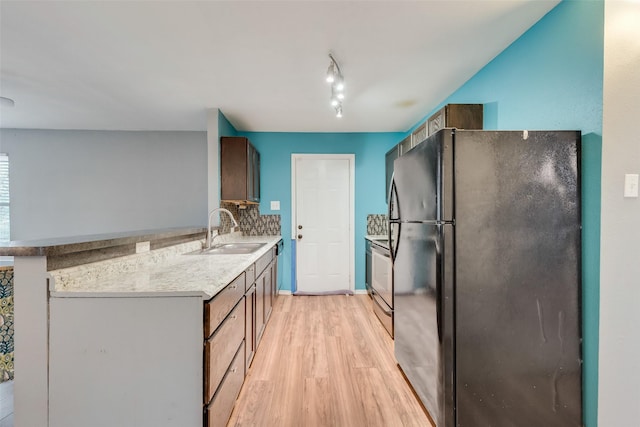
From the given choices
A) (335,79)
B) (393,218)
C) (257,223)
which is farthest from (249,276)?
(257,223)

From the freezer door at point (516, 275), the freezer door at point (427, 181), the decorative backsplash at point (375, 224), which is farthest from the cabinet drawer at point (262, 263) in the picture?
the decorative backsplash at point (375, 224)

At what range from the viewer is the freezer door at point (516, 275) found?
1366mm

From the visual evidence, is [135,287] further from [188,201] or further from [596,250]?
[188,201]

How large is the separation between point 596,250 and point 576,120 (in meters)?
0.68

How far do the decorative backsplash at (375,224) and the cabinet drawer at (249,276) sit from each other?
2269 mm

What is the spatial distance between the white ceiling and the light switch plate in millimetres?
1075

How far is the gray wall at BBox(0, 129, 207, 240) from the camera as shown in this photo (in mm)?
3938

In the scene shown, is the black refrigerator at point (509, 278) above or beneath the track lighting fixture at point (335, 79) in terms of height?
beneath

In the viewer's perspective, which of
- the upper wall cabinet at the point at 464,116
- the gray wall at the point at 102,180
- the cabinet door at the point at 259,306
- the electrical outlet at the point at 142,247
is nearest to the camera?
the electrical outlet at the point at 142,247

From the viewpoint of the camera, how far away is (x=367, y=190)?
403cm

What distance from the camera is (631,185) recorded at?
1.24 metres

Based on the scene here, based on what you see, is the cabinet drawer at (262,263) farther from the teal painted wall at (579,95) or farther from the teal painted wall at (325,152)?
the teal painted wall at (579,95)

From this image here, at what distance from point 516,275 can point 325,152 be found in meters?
3.04

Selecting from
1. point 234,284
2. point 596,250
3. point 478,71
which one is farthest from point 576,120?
point 234,284
